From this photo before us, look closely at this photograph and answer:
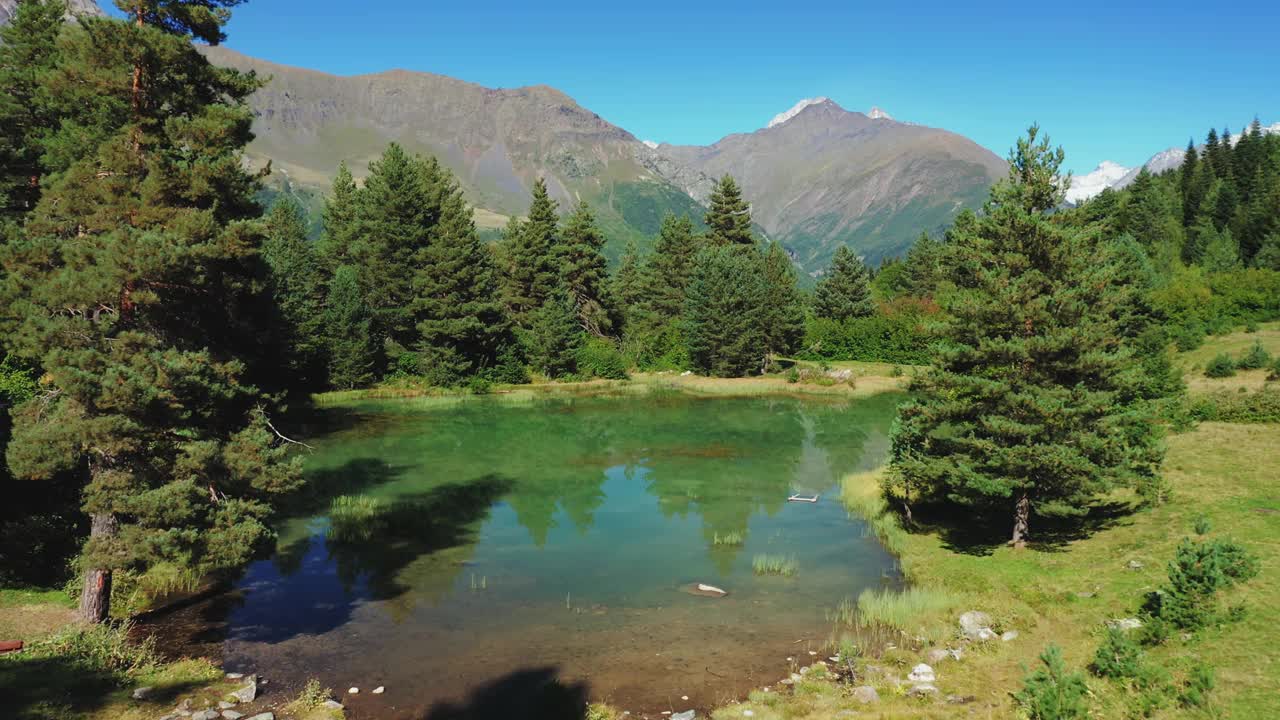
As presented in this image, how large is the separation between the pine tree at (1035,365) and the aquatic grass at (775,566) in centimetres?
495

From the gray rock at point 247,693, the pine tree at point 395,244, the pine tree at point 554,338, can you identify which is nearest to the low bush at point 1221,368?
the pine tree at point 554,338

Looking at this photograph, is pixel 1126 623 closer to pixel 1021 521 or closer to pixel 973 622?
pixel 973 622

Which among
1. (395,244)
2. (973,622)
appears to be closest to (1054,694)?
(973,622)

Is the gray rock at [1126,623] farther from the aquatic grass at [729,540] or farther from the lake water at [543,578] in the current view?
the aquatic grass at [729,540]

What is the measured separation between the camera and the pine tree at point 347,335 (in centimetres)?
6019

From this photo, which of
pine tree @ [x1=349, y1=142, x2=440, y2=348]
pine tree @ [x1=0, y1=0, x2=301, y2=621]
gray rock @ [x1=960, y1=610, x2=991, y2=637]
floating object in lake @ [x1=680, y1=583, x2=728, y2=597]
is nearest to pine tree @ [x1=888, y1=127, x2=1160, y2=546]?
gray rock @ [x1=960, y1=610, x2=991, y2=637]

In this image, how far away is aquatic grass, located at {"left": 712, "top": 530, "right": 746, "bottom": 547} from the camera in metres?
24.9

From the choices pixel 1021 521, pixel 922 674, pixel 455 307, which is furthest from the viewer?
pixel 455 307

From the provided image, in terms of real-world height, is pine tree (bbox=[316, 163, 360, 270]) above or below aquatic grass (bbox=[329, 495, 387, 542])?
above

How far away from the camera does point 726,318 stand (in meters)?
71.1

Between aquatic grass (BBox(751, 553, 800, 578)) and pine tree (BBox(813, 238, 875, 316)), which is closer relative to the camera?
aquatic grass (BBox(751, 553, 800, 578))

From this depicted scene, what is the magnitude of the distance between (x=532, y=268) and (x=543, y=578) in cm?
5922

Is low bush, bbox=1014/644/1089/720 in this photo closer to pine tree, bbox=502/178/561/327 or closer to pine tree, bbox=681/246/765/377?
pine tree, bbox=681/246/765/377

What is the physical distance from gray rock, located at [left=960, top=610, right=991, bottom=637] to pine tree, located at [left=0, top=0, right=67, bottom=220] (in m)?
37.8
